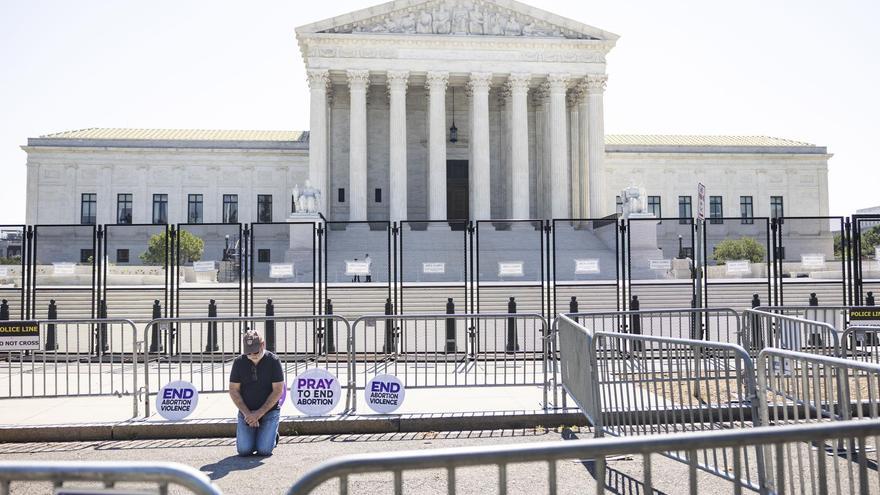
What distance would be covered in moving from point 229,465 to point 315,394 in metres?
1.91

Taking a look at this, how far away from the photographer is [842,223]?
15352 mm

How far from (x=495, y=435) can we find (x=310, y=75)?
4183 cm

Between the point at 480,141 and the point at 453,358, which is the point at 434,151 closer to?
the point at 480,141

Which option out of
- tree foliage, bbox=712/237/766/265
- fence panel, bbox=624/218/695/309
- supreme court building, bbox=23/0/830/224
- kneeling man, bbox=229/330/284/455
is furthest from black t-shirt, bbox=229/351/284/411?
supreme court building, bbox=23/0/830/224

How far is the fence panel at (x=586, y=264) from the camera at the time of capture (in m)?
17.0

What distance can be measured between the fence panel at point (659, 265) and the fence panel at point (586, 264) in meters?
0.79

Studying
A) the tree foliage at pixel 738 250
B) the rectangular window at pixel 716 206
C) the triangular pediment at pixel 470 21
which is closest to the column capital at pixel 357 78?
the triangular pediment at pixel 470 21

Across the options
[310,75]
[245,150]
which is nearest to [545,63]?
[310,75]

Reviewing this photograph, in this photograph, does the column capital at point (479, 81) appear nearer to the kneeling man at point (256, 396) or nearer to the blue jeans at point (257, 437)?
the kneeling man at point (256, 396)

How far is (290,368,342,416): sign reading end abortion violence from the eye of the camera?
8.86 metres

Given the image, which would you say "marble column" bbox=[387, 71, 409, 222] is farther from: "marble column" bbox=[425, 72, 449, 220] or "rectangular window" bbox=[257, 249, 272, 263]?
"rectangular window" bbox=[257, 249, 272, 263]

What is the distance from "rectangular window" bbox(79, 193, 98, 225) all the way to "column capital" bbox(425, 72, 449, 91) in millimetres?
31901

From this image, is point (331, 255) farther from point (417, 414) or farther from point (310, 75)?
point (417, 414)

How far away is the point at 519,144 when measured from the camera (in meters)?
48.1
